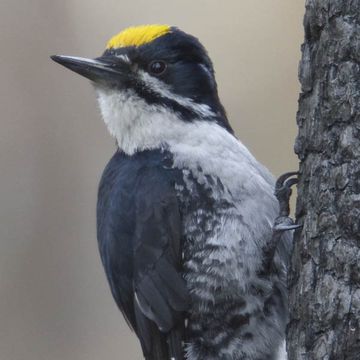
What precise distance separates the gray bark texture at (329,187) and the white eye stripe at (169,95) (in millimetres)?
929

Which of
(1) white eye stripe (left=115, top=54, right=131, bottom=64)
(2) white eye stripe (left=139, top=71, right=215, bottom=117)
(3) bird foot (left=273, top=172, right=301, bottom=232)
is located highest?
(1) white eye stripe (left=115, top=54, right=131, bottom=64)

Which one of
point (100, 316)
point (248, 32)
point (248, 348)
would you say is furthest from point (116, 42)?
point (100, 316)

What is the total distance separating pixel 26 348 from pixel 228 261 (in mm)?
2821

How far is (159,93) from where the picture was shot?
4.25 m

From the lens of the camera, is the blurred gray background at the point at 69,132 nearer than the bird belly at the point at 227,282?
No

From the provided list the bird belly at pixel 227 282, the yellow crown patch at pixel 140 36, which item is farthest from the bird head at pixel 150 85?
the bird belly at pixel 227 282

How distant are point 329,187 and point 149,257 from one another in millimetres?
1007

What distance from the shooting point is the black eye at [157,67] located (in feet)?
14.2

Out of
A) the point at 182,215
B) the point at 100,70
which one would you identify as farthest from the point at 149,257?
the point at 100,70

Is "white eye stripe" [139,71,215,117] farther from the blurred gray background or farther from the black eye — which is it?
the blurred gray background

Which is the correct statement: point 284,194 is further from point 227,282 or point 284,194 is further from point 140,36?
point 140,36

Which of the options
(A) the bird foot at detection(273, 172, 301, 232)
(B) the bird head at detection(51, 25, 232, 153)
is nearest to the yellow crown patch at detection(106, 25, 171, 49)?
(B) the bird head at detection(51, 25, 232, 153)

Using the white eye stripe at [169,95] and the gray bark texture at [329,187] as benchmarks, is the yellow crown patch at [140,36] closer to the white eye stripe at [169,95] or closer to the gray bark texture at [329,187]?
the white eye stripe at [169,95]

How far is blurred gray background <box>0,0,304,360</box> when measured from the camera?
6.19m
